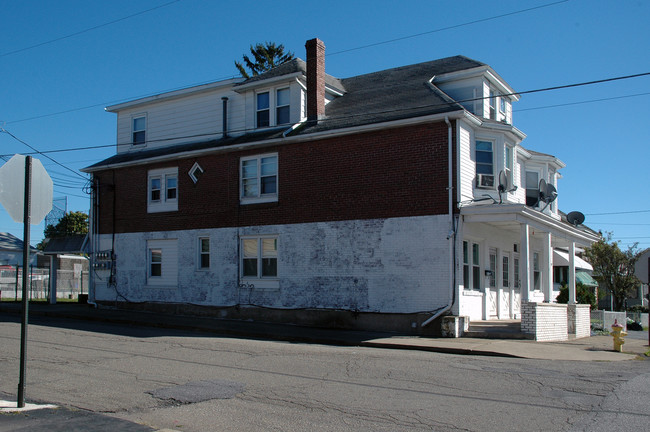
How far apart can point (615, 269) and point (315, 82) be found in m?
24.2

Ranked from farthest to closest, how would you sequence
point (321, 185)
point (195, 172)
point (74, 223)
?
point (74, 223), point (195, 172), point (321, 185)

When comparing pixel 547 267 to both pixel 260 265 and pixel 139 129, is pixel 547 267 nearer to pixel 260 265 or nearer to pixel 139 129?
pixel 260 265

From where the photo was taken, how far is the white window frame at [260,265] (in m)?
21.1

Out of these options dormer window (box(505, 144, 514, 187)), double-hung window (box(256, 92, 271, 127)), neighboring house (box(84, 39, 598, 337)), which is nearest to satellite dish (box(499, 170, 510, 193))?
neighboring house (box(84, 39, 598, 337))

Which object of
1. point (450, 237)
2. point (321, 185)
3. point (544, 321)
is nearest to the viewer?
point (544, 321)

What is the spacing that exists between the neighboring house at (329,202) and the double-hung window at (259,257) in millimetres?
51

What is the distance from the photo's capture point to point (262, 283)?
69.7 ft

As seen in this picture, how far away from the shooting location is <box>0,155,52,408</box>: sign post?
23.5ft

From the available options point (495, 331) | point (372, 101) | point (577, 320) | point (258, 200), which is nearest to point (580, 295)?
point (577, 320)

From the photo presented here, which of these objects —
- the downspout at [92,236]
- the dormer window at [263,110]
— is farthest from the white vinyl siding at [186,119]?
the downspout at [92,236]

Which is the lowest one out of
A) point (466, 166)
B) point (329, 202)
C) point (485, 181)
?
point (329, 202)

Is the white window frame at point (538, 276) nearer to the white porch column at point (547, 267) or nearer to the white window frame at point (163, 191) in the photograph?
the white porch column at point (547, 267)

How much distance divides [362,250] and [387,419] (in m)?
12.0

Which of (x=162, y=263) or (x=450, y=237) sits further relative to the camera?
(x=162, y=263)
